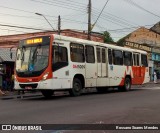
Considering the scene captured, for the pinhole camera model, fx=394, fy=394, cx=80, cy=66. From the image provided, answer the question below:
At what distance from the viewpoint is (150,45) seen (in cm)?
6562

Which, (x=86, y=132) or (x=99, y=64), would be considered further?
(x=99, y=64)

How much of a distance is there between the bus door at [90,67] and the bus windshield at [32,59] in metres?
3.63

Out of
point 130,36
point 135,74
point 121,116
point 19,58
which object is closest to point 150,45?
point 130,36

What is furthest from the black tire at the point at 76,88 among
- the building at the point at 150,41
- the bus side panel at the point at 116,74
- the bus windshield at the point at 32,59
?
the building at the point at 150,41

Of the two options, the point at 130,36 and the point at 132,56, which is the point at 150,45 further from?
the point at 132,56

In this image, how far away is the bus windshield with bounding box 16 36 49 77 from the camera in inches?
766

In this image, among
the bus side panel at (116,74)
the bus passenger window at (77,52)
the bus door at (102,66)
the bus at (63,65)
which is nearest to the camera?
the bus at (63,65)

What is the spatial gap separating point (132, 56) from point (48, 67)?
11.2 meters

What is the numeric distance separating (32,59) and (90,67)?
4.33 m

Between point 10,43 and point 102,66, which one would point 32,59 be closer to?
point 102,66

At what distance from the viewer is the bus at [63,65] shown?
19.4m

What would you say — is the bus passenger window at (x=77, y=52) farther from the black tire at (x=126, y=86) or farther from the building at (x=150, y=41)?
the building at (x=150, y=41)

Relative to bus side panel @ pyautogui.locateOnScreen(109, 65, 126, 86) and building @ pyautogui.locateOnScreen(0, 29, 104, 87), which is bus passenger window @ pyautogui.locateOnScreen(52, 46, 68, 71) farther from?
bus side panel @ pyautogui.locateOnScreen(109, 65, 126, 86)

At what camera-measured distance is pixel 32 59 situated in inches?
776
